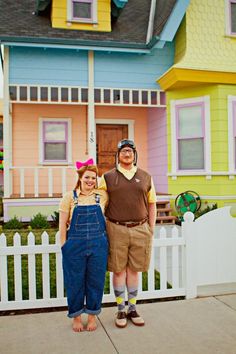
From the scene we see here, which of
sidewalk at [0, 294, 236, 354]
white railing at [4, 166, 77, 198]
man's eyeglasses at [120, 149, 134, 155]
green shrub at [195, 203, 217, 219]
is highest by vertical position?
man's eyeglasses at [120, 149, 134, 155]

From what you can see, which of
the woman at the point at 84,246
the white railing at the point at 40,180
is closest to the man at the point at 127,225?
the woman at the point at 84,246

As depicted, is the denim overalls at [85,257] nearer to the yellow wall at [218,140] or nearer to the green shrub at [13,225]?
the green shrub at [13,225]

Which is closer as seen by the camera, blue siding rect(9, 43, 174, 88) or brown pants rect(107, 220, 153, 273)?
brown pants rect(107, 220, 153, 273)

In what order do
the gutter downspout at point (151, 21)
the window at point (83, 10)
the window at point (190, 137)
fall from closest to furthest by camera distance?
the window at point (190, 137)
the window at point (83, 10)
the gutter downspout at point (151, 21)

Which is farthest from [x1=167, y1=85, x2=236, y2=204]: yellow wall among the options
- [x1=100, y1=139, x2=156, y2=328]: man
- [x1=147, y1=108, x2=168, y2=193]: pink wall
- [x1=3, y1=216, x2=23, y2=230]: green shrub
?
[x1=100, y1=139, x2=156, y2=328]: man

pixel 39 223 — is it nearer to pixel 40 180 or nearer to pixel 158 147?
pixel 40 180

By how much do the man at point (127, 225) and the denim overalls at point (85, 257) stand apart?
141mm

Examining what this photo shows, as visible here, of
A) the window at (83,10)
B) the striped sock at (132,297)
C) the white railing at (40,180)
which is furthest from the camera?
the white railing at (40,180)

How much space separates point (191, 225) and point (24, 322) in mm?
2110

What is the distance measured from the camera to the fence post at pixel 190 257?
14.4ft

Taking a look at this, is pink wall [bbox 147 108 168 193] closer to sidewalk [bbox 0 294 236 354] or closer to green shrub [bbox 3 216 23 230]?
green shrub [bbox 3 216 23 230]

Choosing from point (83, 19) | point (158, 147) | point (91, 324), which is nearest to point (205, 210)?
point (158, 147)

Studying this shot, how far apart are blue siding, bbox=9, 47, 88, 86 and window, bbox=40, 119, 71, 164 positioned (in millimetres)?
1729

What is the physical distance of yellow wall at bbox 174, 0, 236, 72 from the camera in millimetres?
9531
